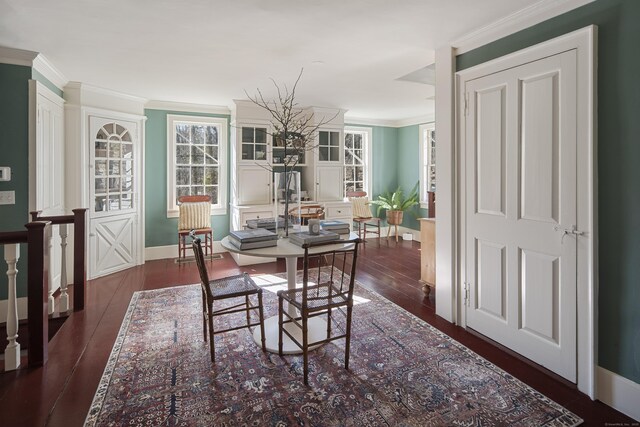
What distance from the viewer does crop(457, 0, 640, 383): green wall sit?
199cm

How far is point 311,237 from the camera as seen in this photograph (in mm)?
2582

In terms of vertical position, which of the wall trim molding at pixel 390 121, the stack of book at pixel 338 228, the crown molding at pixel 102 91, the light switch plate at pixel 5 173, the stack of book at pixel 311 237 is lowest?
the stack of book at pixel 311 237

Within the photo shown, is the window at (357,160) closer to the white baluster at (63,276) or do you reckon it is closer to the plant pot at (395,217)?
the plant pot at (395,217)

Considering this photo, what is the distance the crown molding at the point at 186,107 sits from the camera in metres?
5.54

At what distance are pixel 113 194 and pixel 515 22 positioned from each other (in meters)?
4.98

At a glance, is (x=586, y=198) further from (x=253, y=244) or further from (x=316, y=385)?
(x=253, y=244)

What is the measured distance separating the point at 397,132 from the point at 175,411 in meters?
6.86

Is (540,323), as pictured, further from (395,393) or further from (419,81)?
(419,81)

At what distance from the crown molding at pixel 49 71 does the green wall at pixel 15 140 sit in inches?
4.9

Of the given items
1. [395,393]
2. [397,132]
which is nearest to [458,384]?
[395,393]

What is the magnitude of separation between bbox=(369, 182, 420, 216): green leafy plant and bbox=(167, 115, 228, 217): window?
9.81 ft

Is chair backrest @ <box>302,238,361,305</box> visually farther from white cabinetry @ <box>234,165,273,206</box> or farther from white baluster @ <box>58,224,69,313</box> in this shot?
white baluster @ <box>58,224,69,313</box>

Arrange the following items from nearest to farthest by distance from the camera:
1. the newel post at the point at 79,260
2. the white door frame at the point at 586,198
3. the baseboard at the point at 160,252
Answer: the white door frame at the point at 586,198, the newel post at the point at 79,260, the baseboard at the point at 160,252

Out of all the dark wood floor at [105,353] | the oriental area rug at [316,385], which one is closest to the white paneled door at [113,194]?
the dark wood floor at [105,353]
